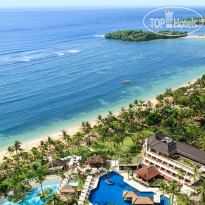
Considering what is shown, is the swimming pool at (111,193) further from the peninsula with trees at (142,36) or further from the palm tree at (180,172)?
the peninsula with trees at (142,36)

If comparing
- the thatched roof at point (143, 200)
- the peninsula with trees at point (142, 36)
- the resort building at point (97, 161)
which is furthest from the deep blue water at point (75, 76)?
the thatched roof at point (143, 200)

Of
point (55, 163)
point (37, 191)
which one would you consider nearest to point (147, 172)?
point (55, 163)

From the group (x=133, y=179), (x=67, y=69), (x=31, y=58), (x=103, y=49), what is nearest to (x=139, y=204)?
(x=133, y=179)

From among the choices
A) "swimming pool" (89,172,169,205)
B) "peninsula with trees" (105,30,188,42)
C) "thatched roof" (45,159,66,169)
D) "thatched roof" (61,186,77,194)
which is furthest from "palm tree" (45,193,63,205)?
"peninsula with trees" (105,30,188,42)

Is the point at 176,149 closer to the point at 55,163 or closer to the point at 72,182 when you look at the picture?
the point at 72,182

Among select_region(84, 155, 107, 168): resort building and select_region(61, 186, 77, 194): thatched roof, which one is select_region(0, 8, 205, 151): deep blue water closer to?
select_region(84, 155, 107, 168): resort building

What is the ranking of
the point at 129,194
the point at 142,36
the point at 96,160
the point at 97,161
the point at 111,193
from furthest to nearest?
the point at 142,36 < the point at 96,160 < the point at 97,161 < the point at 111,193 < the point at 129,194
